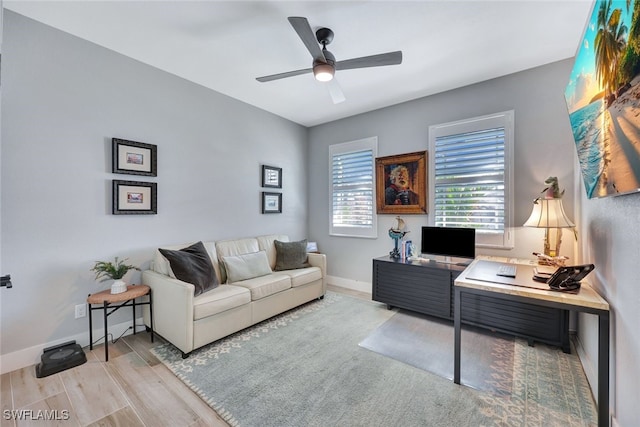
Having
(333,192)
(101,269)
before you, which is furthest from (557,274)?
(101,269)

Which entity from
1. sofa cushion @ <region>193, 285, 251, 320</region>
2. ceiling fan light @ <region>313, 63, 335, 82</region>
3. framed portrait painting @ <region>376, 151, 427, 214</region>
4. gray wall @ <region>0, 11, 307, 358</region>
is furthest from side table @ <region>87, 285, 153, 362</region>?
framed portrait painting @ <region>376, 151, 427, 214</region>

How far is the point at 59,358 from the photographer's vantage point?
2094 mm

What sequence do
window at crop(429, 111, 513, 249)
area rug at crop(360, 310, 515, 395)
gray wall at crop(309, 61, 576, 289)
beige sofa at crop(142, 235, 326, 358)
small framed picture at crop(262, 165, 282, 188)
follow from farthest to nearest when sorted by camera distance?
1. small framed picture at crop(262, 165, 282, 188)
2. window at crop(429, 111, 513, 249)
3. gray wall at crop(309, 61, 576, 289)
4. beige sofa at crop(142, 235, 326, 358)
5. area rug at crop(360, 310, 515, 395)

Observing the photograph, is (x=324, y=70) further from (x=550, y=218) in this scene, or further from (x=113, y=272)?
(x=113, y=272)

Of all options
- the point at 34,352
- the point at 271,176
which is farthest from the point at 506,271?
the point at 34,352

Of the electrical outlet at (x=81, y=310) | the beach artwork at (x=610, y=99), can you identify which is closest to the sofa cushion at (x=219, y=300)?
the electrical outlet at (x=81, y=310)

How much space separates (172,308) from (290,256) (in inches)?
63.7

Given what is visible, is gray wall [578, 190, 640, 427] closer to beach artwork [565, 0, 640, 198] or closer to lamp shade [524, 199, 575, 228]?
beach artwork [565, 0, 640, 198]

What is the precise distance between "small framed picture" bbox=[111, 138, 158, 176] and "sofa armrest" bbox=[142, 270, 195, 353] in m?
1.07

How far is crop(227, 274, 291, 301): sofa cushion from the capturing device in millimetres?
2835

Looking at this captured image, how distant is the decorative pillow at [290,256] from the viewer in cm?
364

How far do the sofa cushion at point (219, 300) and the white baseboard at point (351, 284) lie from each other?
2.00 m

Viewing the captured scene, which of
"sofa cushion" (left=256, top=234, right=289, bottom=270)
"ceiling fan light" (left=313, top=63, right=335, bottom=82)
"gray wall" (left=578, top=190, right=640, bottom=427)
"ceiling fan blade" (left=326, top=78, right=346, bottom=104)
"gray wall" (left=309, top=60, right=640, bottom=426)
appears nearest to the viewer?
"gray wall" (left=578, top=190, right=640, bottom=427)

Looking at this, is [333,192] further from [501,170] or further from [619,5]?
[619,5]
